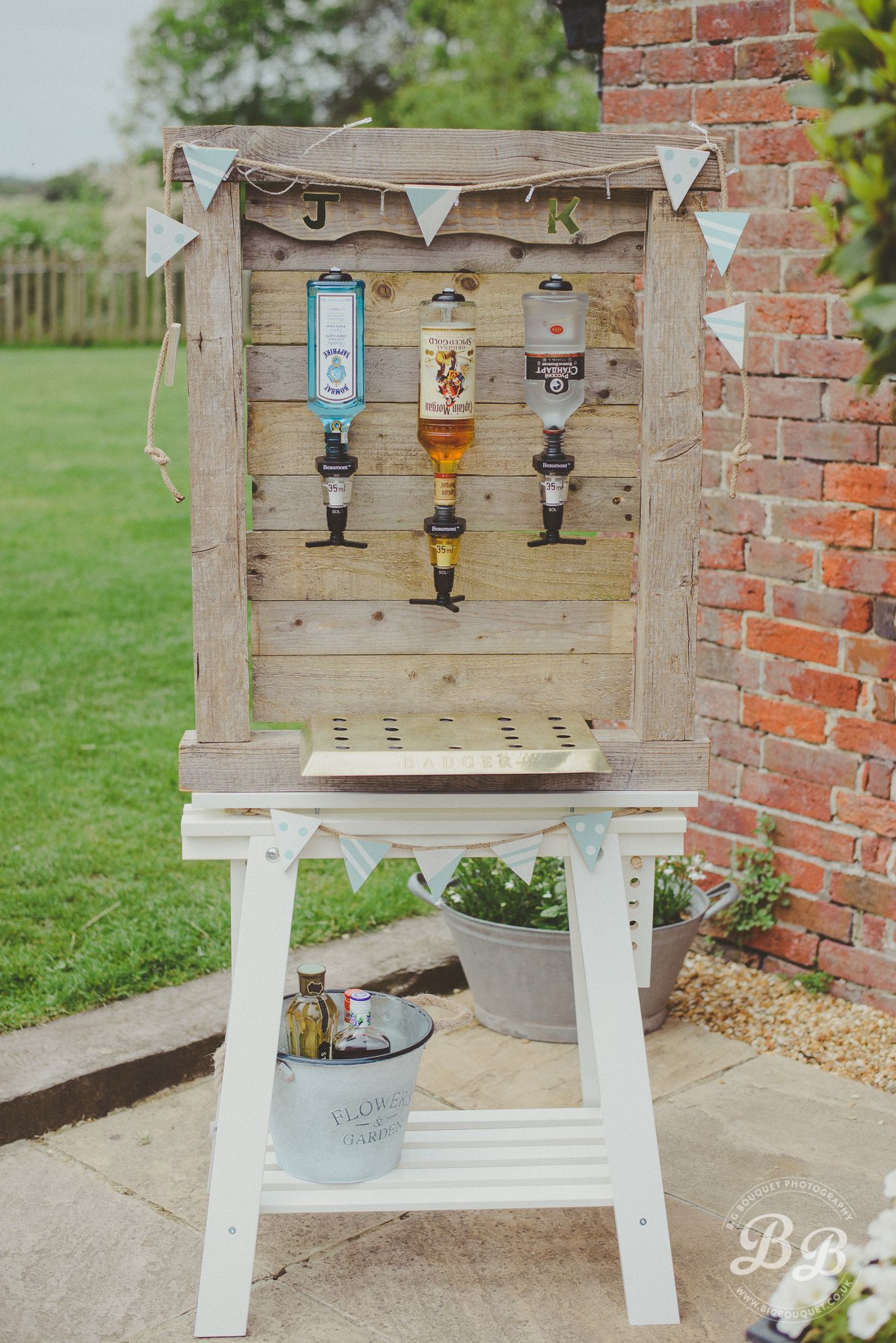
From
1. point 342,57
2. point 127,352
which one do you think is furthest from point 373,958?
point 342,57

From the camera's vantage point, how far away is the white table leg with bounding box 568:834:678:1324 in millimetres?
2490

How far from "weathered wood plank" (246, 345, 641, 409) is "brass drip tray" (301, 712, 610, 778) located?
0.54 metres

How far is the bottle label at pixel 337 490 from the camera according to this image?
8.00ft

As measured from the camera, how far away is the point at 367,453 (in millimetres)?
2516

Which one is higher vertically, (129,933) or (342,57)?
(342,57)

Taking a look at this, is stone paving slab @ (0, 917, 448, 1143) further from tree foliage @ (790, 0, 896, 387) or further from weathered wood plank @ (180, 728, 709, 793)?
tree foliage @ (790, 0, 896, 387)

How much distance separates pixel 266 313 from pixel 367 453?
0.28 m

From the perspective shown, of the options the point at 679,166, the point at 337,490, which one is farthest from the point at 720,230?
the point at 337,490

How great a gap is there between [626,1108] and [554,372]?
1222 mm

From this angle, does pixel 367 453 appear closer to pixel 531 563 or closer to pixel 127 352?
pixel 531 563

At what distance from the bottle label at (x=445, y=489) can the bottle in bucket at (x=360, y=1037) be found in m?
0.83

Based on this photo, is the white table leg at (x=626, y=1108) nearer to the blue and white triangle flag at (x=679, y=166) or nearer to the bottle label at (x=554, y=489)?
the bottle label at (x=554, y=489)

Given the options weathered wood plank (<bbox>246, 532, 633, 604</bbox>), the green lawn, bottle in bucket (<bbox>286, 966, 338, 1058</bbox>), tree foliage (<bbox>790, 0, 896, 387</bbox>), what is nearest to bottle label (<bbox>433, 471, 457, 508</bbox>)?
weathered wood plank (<bbox>246, 532, 633, 604</bbox>)

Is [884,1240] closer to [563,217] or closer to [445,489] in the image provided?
[445,489]
